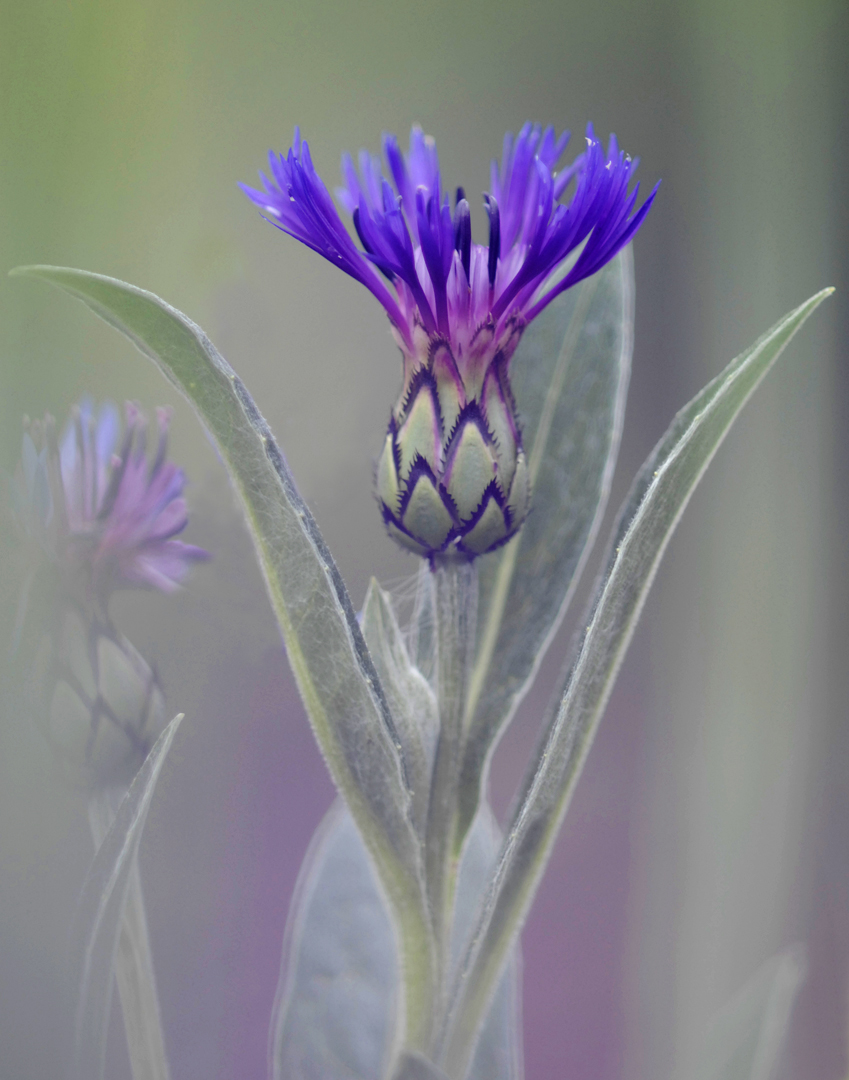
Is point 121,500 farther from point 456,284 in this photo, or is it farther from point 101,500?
point 456,284

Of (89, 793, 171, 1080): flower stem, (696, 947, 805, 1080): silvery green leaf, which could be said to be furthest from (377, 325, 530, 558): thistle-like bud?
(696, 947, 805, 1080): silvery green leaf

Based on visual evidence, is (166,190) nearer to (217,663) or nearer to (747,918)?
(217,663)

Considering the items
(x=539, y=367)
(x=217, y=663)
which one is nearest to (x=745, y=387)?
(x=539, y=367)

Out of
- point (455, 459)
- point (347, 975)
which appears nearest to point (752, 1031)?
point (347, 975)

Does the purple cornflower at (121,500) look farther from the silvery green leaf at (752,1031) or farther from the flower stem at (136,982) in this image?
the silvery green leaf at (752,1031)

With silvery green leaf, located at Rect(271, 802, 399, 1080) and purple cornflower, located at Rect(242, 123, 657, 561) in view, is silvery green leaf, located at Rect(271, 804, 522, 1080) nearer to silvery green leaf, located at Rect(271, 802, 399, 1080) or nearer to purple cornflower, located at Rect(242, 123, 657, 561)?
silvery green leaf, located at Rect(271, 802, 399, 1080)
